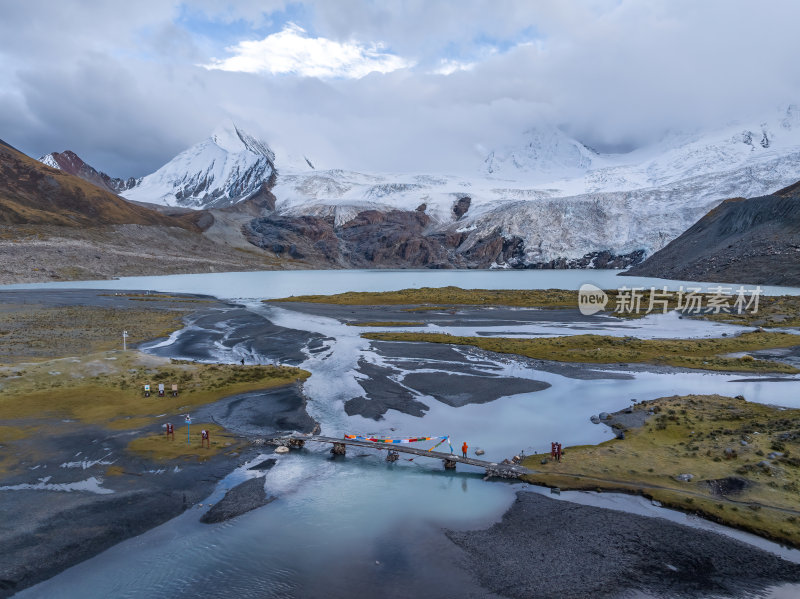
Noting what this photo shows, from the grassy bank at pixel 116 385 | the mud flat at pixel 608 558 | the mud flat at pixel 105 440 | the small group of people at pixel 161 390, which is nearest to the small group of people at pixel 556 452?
the mud flat at pixel 608 558

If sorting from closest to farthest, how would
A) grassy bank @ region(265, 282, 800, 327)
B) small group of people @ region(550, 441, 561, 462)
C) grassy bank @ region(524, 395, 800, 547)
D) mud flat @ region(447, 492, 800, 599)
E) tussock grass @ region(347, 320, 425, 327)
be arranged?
mud flat @ region(447, 492, 800, 599) < grassy bank @ region(524, 395, 800, 547) < small group of people @ region(550, 441, 561, 462) < tussock grass @ region(347, 320, 425, 327) < grassy bank @ region(265, 282, 800, 327)

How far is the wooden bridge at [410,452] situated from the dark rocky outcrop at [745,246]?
115972 millimetres

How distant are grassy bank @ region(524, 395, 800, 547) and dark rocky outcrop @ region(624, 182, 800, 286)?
10399 centimetres

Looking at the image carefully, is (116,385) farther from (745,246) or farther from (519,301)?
(745,246)

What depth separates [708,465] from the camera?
936 inches

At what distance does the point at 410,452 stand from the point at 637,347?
121ft

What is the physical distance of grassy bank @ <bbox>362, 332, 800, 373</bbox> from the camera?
46.5m

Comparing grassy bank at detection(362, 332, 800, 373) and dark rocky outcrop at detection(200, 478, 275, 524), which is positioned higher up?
grassy bank at detection(362, 332, 800, 373)

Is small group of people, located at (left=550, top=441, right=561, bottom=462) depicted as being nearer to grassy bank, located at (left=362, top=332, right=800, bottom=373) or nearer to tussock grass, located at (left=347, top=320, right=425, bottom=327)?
grassy bank, located at (left=362, top=332, right=800, bottom=373)

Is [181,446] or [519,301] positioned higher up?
[519,301]

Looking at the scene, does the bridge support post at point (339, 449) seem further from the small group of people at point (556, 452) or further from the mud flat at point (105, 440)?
the small group of people at point (556, 452)

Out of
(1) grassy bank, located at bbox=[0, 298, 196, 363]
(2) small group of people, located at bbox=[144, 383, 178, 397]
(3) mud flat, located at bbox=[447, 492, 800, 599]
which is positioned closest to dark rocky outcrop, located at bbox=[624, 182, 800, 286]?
(3) mud flat, located at bbox=[447, 492, 800, 599]

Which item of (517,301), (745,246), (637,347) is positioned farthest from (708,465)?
(745,246)

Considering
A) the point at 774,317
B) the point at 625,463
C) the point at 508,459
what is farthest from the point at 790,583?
the point at 774,317
